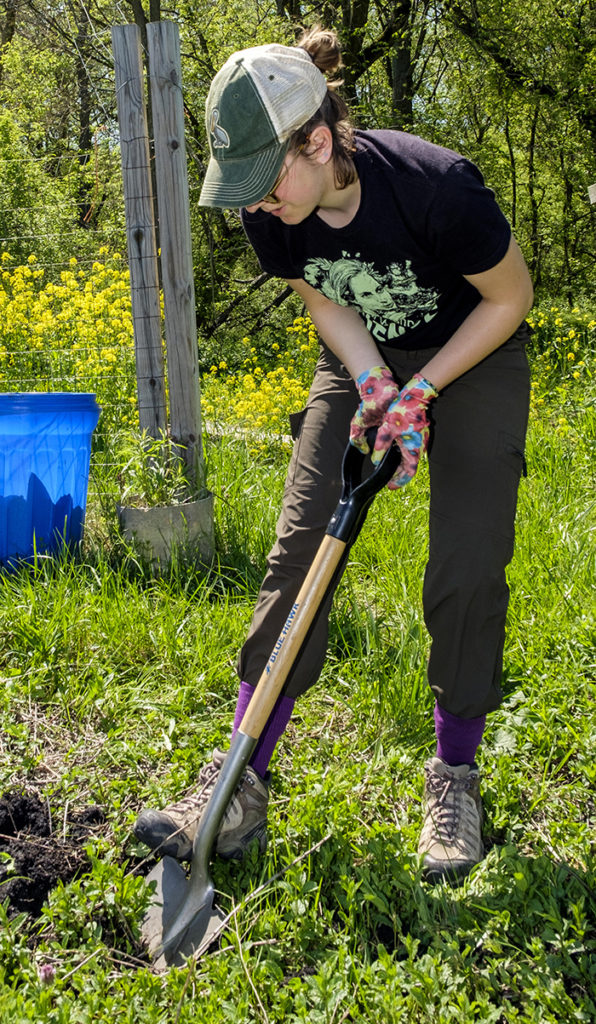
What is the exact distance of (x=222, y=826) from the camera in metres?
1.98

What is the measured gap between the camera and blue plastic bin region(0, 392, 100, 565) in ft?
11.3

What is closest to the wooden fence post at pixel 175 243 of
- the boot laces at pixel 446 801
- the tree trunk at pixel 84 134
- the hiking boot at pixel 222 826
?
the hiking boot at pixel 222 826

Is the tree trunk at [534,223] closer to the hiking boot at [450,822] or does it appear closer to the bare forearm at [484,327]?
the bare forearm at [484,327]

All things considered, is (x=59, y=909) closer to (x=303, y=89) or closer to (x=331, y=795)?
(x=331, y=795)

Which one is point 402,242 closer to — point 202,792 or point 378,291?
point 378,291

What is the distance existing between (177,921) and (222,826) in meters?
0.22

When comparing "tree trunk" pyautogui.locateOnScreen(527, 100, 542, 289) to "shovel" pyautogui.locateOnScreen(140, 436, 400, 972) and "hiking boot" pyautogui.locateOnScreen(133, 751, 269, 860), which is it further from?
"hiking boot" pyautogui.locateOnScreen(133, 751, 269, 860)

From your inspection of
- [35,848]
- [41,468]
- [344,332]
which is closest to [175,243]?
[41,468]

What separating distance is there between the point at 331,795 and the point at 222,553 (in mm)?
1555

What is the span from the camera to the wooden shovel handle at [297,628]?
1869 mm

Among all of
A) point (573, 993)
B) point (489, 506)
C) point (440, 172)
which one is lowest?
point (573, 993)

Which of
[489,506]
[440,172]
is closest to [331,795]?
[489,506]

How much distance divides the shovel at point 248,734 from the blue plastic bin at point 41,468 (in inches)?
69.9

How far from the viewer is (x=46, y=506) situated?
3.49 metres
